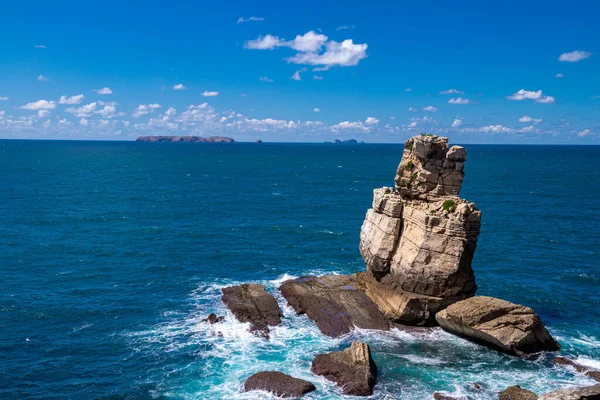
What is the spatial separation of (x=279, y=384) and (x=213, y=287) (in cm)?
2241

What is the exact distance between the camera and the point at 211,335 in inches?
1651

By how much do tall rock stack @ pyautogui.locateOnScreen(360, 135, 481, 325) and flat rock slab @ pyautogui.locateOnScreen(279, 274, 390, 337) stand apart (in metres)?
1.51

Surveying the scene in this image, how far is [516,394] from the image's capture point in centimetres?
3136

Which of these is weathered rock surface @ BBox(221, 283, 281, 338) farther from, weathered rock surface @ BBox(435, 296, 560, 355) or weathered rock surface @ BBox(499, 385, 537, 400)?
weathered rock surface @ BBox(499, 385, 537, 400)

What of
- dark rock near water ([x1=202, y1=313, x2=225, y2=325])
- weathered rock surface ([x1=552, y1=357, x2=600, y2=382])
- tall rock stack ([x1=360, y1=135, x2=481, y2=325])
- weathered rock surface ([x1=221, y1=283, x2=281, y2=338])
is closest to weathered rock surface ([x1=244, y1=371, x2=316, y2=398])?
weathered rock surface ([x1=221, y1=283, x2=281, y2=338])

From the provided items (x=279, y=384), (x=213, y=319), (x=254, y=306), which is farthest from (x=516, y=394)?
(x=213, y=319)

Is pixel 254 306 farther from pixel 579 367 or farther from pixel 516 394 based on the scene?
pixel 579 367

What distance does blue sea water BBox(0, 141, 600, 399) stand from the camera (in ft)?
116

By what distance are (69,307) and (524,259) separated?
56.4 metres

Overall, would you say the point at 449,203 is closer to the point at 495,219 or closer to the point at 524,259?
the point at 524,259

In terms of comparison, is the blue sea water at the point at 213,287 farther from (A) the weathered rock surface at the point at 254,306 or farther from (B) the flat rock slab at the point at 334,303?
(B) the flat rock slab at the point at 334,303

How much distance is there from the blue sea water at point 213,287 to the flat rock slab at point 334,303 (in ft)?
4.39

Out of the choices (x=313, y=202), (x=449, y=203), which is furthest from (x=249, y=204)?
(x=449, y=203)

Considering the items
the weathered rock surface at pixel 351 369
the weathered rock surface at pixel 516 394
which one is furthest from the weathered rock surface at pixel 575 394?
the weathered rock surface at pixel 351 369
